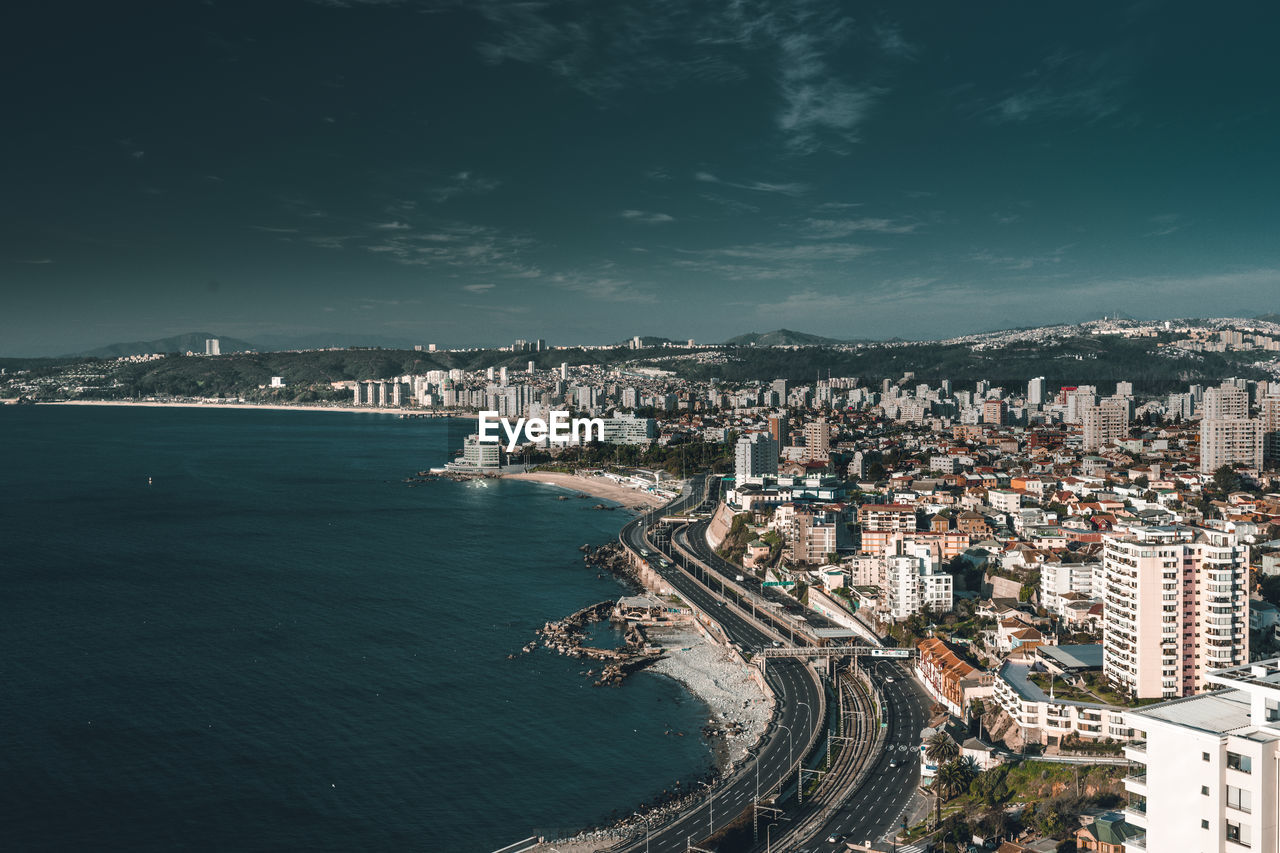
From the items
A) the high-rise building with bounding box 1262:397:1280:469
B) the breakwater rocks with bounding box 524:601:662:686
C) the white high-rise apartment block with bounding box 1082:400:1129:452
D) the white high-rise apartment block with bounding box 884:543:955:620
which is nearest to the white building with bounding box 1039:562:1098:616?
the white high-rise apartment block with bounding box 884:543:955:620

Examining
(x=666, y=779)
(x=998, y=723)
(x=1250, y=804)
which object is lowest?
(x=666, y=779)

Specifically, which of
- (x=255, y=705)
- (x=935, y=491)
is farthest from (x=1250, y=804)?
(x=935, y=491)

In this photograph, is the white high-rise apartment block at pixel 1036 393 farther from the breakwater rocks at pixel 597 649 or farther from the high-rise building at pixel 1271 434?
the breakwater rocks at pixel 597 649

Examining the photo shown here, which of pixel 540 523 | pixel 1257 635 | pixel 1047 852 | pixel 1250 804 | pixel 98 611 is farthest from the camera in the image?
pixel 540 523

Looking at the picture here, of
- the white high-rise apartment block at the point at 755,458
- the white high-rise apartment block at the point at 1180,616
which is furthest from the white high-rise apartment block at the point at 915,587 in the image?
the white high-rise apartment block at the point at 755,458

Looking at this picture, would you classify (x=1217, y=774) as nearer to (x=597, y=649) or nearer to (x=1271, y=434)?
(x=597, y=649)

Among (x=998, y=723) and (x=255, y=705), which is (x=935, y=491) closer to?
(x=998, y=723)
